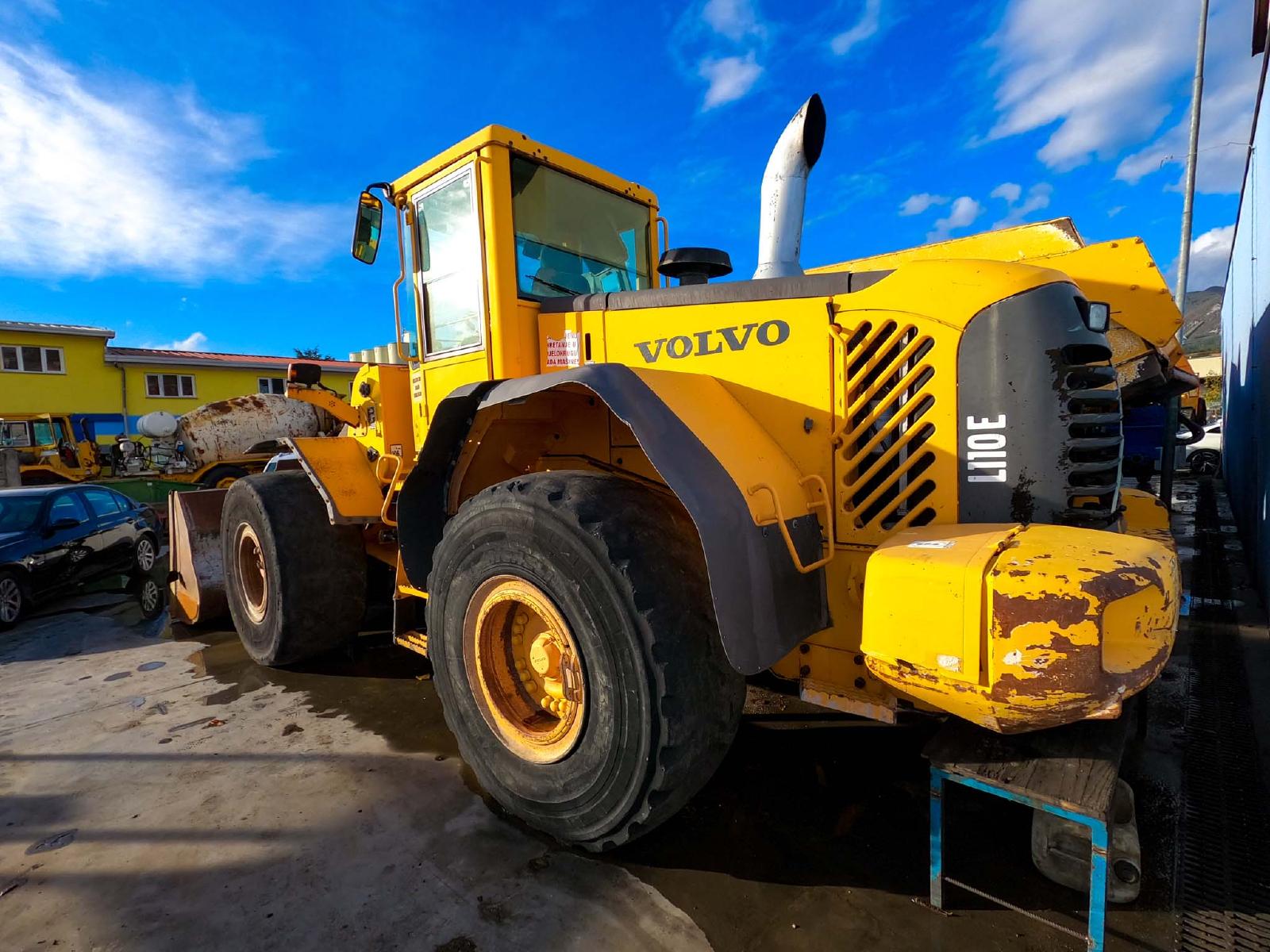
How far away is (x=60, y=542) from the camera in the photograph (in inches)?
277

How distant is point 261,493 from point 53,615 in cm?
449

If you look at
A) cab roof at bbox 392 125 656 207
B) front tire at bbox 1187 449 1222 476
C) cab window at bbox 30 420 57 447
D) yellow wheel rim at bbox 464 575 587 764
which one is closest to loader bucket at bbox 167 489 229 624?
cab roof at bbox 392 125 656 207

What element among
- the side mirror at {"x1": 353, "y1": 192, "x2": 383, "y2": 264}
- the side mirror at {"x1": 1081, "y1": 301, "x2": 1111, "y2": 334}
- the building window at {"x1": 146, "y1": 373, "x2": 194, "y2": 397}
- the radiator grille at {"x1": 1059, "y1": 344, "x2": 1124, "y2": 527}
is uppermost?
the building window at {"x1": 146, "y1": 373, "x2": 194, "y2": 397}

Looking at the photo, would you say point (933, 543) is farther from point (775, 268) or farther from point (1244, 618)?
point (1244, 618)

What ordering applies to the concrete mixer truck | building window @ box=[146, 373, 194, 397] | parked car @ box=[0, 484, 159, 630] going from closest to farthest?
parked car @ box=[0, 484, 159, 630], the concrete mixer truck, building window @ box=[146, 373, 194, 397]

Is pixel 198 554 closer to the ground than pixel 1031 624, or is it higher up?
closer to the ground

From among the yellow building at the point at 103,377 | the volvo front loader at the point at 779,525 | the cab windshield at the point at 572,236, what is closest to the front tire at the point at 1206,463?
the volvo front loader at the point at 779,525

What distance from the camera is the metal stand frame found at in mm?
1766

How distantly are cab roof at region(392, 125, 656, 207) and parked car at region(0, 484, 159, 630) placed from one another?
603 centimetres

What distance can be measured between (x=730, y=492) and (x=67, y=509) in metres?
8.58

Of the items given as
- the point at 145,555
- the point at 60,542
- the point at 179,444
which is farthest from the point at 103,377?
the point at 60,542

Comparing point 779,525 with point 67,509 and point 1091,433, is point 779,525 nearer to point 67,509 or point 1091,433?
point 1091,433

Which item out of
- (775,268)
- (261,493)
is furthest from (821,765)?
(261,493)

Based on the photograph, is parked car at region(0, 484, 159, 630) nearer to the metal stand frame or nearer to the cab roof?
the cab roof
